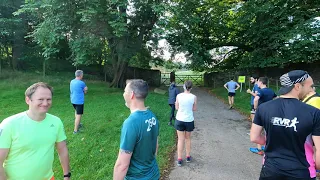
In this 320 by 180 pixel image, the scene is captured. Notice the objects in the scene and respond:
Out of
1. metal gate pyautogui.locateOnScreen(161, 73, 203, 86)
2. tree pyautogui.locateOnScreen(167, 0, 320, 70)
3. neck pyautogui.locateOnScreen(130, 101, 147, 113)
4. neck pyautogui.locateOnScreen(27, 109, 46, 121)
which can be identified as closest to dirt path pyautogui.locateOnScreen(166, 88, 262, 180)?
neck pyautogui.locateOnScreen(130, 101, 147, 113)

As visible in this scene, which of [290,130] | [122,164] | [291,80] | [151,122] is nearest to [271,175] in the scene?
[290,130]

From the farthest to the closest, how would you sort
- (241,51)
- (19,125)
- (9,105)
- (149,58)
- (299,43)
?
(241,51) → (149,58) → (299,43) → (9,105) → (19,125)

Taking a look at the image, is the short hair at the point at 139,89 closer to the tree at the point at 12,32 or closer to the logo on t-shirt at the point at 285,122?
the logo on t-shirt at the point at 285,122

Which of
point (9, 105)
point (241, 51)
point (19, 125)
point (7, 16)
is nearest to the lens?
point (19, 125)

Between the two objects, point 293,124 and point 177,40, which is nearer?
point 293,124

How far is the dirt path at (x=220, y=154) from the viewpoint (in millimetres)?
5113

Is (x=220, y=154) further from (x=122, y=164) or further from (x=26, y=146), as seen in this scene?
(x=26, y=146)

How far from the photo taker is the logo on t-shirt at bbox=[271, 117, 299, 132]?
2.56 metres

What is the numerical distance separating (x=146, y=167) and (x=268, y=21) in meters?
18.0

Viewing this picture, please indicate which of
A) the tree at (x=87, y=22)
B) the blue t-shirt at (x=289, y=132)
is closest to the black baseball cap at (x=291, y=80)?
the blue t-shirt at (x=289, y=132)

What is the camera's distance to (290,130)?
2590 millimetres

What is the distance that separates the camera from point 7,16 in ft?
64.7

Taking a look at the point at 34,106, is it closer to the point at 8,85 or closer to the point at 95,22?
the point at 95,22

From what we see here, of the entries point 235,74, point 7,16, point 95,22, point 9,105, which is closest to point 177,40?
point 95,22
